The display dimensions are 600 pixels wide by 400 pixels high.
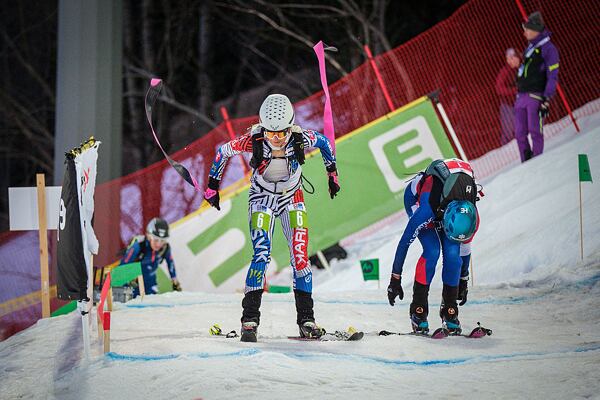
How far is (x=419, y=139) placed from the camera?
38.0 ft

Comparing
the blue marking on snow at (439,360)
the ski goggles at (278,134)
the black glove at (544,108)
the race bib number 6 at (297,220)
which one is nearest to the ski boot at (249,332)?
the blue marking on snow at (439,360)

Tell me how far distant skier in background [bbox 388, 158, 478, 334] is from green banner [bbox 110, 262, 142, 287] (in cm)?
255

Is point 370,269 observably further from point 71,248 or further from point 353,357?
point 71,248

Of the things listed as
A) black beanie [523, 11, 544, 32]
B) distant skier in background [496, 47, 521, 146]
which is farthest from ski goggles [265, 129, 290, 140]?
distant skier in background [496, 47, 521, 146]

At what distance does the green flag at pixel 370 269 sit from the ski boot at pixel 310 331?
2.21 metres

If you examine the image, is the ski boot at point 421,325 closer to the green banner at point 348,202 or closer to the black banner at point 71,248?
the black banner at point 71,248

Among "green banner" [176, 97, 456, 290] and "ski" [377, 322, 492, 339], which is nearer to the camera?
"ski" [377, 322, 492, 339]

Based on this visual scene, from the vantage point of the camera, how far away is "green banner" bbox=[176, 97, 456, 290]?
11.5m

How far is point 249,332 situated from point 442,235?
1.61 metres

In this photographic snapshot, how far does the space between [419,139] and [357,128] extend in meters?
0.92

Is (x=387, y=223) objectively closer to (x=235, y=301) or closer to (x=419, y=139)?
(x=419, y=139)

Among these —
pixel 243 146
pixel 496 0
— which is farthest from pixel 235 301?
pixel 496 0

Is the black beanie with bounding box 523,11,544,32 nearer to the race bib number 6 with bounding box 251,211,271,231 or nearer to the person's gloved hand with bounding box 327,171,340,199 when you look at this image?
the person's gloved hand with bounding box 327,171,340,199

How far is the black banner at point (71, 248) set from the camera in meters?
6.00
